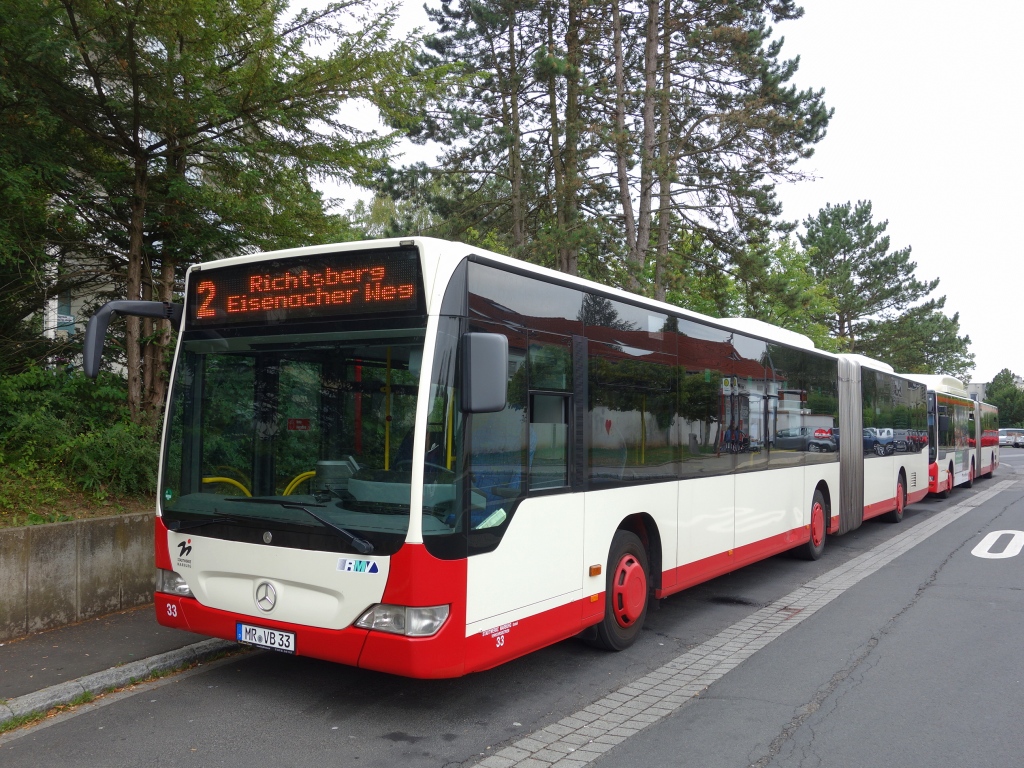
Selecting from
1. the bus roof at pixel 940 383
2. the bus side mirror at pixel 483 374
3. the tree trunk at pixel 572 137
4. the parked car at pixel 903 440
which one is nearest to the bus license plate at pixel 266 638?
the bus side mirror at pixel 483 374

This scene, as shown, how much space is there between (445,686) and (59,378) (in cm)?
614

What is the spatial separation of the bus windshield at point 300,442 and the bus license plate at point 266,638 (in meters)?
0.56

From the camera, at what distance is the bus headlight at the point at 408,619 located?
4766 millimetres

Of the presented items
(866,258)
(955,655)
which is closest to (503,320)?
(955,655)

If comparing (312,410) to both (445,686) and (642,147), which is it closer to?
(445,686)

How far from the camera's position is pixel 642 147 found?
66.1 ft

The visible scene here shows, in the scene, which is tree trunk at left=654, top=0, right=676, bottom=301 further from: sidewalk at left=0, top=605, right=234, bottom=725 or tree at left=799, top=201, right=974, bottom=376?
tree at left=799, top=201, right=974, bottom=376

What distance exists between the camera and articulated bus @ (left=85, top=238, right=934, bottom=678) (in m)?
4.83

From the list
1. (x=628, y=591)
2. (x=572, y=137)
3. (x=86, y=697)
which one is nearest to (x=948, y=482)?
(x=572, y=137)

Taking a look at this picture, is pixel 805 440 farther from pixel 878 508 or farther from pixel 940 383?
pixel 940 383

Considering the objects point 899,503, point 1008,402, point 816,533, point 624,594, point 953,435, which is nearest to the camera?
point 624,594

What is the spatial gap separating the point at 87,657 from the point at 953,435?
71.4ft

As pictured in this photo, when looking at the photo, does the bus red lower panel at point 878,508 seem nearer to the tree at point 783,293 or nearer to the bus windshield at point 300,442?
the tree at point 783,293

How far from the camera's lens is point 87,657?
6203 mm
